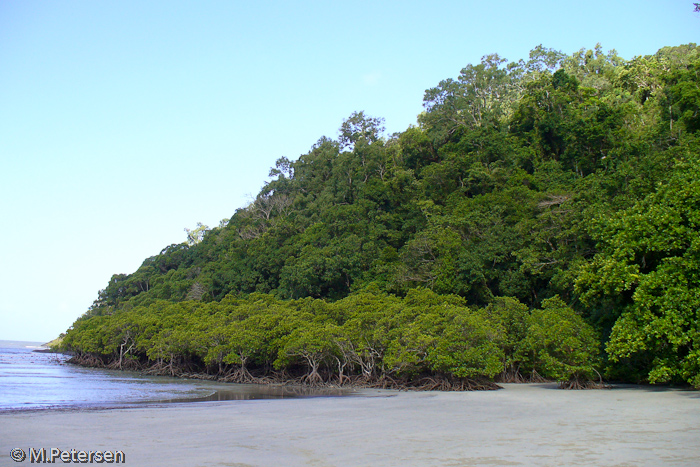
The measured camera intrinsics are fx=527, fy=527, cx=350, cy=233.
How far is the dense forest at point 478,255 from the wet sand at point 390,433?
396 cm

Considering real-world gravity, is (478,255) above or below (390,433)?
above

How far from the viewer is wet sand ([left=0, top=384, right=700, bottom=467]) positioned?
671 centimetres

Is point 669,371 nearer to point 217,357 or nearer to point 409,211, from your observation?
point 217,357

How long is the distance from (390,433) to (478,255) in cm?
2001

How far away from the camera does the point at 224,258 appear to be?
2010 inches

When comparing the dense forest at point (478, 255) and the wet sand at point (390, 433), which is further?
the dense forest at point (478, 255)

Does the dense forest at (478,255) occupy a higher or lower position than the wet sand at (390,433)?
higher

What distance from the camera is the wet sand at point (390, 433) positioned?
671 centimetres

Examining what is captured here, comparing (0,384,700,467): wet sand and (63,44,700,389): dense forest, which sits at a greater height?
(63,44,700,389): dense forest

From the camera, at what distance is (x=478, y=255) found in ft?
90.7

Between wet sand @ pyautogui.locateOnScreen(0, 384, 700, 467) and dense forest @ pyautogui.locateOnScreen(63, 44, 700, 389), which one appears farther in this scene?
dense forest @ pyautogui.locateOnScreen(63, 44, 700, 389)

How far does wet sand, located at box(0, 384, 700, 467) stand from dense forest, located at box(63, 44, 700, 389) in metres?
3.96

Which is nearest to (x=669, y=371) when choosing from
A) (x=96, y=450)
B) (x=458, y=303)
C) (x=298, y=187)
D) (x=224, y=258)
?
(x=458, y=303)

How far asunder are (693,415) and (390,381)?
1178 cm
